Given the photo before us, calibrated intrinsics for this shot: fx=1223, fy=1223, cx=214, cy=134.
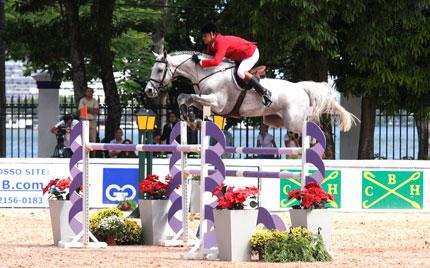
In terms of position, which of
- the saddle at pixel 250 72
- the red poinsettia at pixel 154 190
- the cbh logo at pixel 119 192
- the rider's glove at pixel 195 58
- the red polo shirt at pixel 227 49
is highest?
the red polo shirt at pixel 227 49

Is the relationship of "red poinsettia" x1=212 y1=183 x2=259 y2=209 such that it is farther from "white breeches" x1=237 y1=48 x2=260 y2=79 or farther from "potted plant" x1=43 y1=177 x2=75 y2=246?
"potted plant" x1=43 y1=177 x2=75 y2=246

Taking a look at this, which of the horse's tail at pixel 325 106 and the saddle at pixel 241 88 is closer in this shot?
the saddle at pixel 241 88

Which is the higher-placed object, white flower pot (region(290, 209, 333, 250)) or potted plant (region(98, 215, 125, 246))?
white flower pot (region(290, 209, 333, 250))

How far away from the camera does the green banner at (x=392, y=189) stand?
22.8 metres

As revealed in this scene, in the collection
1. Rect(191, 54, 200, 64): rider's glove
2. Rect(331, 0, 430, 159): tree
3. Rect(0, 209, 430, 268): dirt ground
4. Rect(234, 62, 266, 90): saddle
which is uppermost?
Result: Rect(331, 0, 430, 159): tree

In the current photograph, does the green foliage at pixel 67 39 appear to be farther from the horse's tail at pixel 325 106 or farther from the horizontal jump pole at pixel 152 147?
the horizontal jump pole at pixel 152 147

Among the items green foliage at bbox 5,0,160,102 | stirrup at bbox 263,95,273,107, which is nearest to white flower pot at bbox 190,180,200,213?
stirrup at bbox 263,95,273,107

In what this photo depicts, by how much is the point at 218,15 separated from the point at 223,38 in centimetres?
1709

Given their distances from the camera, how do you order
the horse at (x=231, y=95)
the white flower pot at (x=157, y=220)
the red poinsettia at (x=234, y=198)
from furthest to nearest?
the white flower pot at (x=157, y=220) < the horse at (x=231, y=95) < the red poinsettia at (x=234, y=198)

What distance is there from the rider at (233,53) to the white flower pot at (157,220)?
1.99m

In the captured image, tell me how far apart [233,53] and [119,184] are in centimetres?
748

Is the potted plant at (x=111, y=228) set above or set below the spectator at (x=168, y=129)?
below

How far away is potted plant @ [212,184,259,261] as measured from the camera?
13633mm

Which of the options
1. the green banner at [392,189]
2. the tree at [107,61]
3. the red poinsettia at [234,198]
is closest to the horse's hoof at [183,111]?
the red poinsettia at [234,198]
